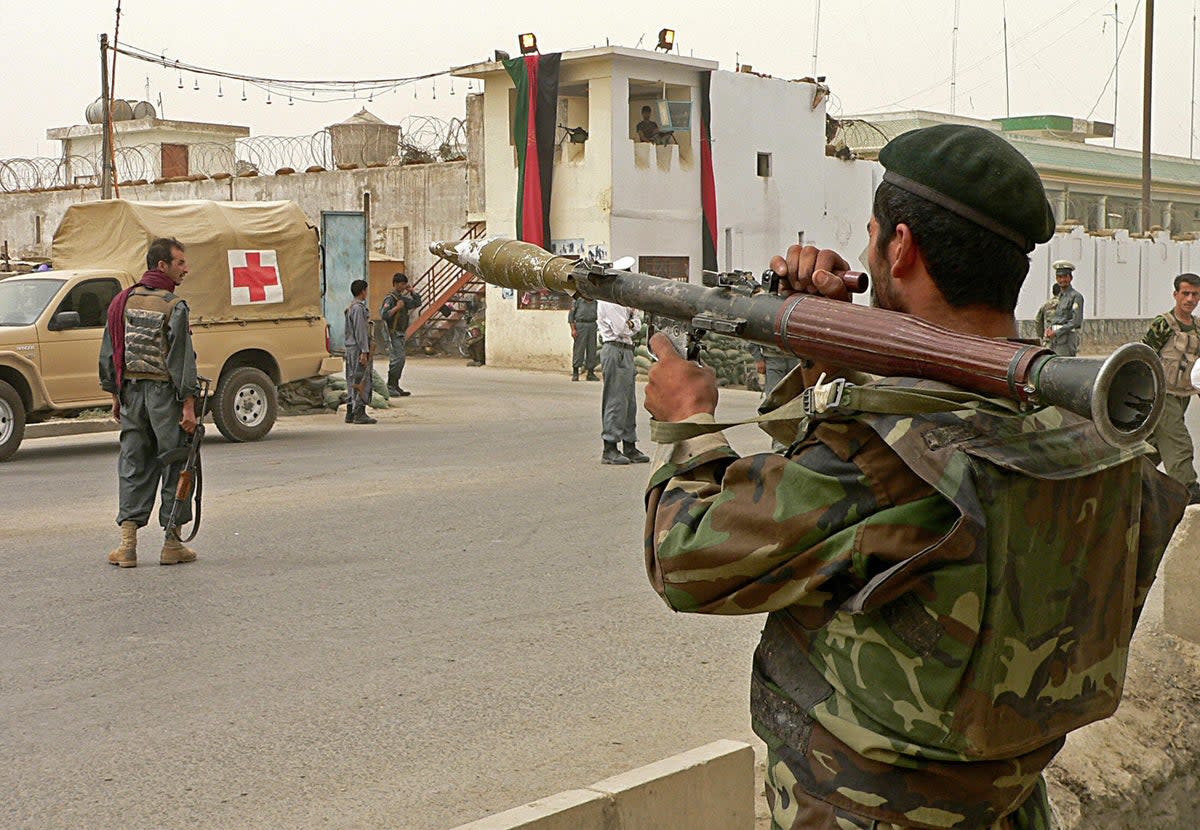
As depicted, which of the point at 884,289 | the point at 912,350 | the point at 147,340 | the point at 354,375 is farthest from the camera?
the point at 354,375

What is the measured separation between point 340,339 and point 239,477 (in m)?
10.8

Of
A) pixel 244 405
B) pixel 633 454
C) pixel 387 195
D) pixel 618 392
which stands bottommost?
pixel 633 454

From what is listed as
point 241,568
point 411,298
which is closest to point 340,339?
point 411,298

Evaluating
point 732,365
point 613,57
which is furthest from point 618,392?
point 613,57

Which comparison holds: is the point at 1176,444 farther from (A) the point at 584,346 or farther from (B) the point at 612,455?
(A) the point at 584,346

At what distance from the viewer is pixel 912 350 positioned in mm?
1898

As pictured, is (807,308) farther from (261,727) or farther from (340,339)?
(340,339)

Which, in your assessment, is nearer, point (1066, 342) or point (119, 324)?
point (119, 324)

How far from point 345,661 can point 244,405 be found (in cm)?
959

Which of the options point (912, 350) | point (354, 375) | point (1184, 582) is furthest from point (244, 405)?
point (912, 350)

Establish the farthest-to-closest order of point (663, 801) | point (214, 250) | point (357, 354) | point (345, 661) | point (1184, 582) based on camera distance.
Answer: point (357, 354) → point (214, 250) → point (345, 661) → point (1184, 582) → point (663, 801)

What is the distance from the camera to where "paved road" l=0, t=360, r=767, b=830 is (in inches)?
173

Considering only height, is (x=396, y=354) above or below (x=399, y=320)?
below

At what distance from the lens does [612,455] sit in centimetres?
1268
